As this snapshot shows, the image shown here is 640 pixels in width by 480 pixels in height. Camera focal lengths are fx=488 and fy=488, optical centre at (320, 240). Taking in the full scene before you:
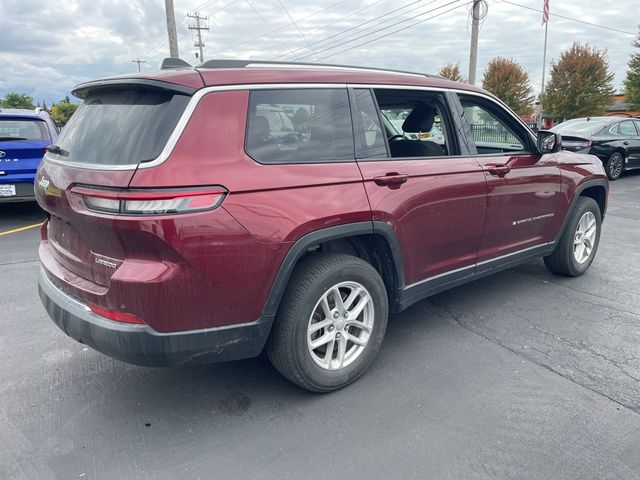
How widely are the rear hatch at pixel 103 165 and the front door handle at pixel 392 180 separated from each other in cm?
119

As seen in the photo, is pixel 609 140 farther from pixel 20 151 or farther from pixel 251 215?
pixel 20 151

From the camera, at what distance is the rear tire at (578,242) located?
184 inches

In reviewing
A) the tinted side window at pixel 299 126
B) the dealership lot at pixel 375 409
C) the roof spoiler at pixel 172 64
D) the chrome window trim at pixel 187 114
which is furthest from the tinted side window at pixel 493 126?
the roof spoiler at pixel 172 64

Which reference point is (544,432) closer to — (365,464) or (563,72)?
(365,464)

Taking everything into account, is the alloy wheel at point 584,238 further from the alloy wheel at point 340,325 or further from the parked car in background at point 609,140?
the parked car in background at point 609,140

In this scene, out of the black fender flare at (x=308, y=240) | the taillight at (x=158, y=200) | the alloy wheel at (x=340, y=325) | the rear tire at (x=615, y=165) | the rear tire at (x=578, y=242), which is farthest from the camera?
the rear tire at (x=615, y=165)

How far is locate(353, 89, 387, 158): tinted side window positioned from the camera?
2973 millimetres

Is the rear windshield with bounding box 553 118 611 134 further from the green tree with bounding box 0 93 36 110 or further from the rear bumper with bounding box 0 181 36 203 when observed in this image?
the green tree with bounding box 0 93 36 110

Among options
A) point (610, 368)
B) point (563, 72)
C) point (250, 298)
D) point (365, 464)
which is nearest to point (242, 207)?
point (250, 298)

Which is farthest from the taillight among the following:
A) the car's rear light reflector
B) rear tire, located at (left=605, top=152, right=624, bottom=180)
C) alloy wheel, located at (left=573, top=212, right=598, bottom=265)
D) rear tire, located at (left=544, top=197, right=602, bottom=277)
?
rear tire, located at (left=605, top=152, right=624, bottom=180)

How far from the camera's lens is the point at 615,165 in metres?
12.1

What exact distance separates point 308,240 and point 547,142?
2715 millimetres

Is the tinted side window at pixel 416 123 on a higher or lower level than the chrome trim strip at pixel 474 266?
higher

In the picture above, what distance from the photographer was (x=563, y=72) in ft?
126
